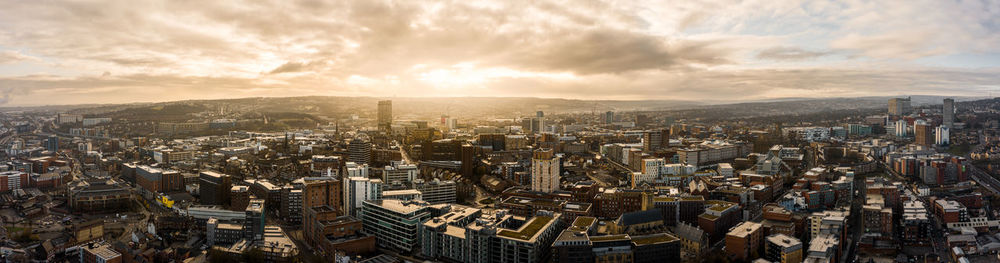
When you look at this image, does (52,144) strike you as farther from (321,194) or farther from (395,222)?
(395,222)

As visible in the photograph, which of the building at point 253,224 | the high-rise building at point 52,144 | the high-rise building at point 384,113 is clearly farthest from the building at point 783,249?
the high-rise building at point 384,113

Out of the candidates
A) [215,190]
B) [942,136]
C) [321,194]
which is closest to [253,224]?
[321,194]

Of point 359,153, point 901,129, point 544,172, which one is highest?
point 901,129

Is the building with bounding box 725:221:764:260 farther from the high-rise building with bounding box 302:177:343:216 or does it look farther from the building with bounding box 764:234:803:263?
the high-rise building with bounding box 302:177:343:216

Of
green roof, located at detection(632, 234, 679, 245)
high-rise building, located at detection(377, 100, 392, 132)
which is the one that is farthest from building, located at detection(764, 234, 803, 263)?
high-rise building, located at detection(377, 100, 392, 132)

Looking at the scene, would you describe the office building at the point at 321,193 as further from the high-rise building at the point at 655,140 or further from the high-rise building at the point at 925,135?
the high-rise building at the point at 925,135
